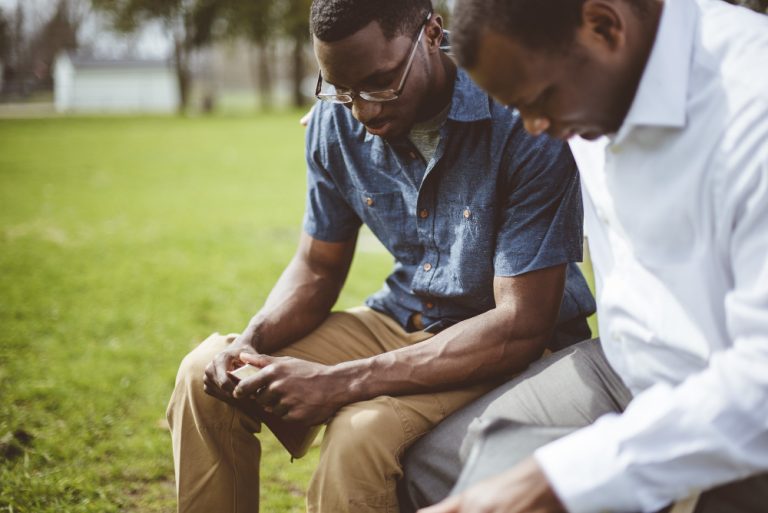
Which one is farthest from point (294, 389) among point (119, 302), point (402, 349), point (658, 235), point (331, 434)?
point (119, 302)

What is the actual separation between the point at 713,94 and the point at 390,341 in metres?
1.61

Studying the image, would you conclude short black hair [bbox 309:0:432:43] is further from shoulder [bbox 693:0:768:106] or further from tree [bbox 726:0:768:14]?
tree [bbox 726:0:768:14]

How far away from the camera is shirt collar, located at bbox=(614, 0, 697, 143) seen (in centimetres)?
172

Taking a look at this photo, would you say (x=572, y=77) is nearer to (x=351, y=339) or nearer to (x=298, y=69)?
(x=351, y=339)

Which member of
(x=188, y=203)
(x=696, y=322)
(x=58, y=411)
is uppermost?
(x=696, y=322)

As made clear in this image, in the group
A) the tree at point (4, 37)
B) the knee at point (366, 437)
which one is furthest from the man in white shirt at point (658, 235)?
the tree at point (4, 37)

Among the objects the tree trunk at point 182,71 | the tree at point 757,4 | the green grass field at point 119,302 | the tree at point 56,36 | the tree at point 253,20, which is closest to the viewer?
the tree at point 757,4

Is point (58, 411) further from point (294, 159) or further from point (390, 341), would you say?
point (294, 159)

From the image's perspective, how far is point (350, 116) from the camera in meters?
2.97

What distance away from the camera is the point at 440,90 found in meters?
2.76

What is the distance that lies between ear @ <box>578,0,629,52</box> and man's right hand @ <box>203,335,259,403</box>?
1.54 m

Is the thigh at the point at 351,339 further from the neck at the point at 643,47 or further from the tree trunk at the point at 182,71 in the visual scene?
the tree trunk at the point at 182,71

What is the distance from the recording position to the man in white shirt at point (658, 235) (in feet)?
5.12

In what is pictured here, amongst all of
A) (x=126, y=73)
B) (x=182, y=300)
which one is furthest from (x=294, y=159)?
(x=126, y=73)
